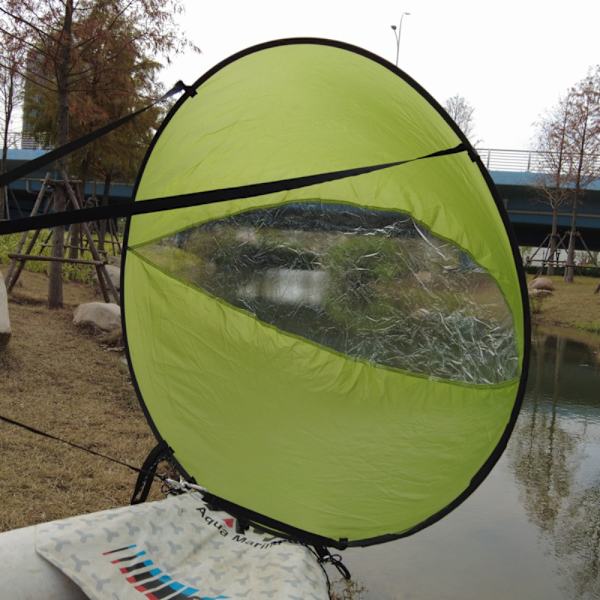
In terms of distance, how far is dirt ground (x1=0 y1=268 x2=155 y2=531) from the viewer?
3531 mm

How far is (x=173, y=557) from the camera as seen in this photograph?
9.12 feet

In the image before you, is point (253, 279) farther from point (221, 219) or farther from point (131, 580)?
point (131, 580)

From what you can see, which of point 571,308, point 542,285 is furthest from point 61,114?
point 542,285

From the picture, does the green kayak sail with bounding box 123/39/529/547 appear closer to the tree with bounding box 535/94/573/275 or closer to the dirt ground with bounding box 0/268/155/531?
the dirt ground with bounding box 0/268/155/531

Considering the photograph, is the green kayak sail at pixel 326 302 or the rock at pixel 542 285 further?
the rock at pixel 542 285

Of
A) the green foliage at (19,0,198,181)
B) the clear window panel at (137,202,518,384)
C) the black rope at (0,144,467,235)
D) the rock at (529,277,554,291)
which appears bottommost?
the rock at (529,277,554,291)

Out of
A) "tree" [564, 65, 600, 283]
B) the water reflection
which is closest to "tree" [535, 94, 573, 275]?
"tree" [564, 65, 600, 283]

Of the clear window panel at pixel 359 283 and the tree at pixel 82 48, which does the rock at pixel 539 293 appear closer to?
the tree at pixel 82 48

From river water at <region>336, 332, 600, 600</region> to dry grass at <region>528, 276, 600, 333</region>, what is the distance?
10.3 metres

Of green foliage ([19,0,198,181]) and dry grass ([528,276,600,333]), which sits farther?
dry grass ([528,276,600,333])

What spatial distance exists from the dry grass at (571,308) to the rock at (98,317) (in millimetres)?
11064

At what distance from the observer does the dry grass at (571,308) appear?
15601mm

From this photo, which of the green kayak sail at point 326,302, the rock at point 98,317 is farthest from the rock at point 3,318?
the green kayak sail at point 326,302

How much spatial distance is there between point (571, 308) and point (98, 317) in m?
12.8
